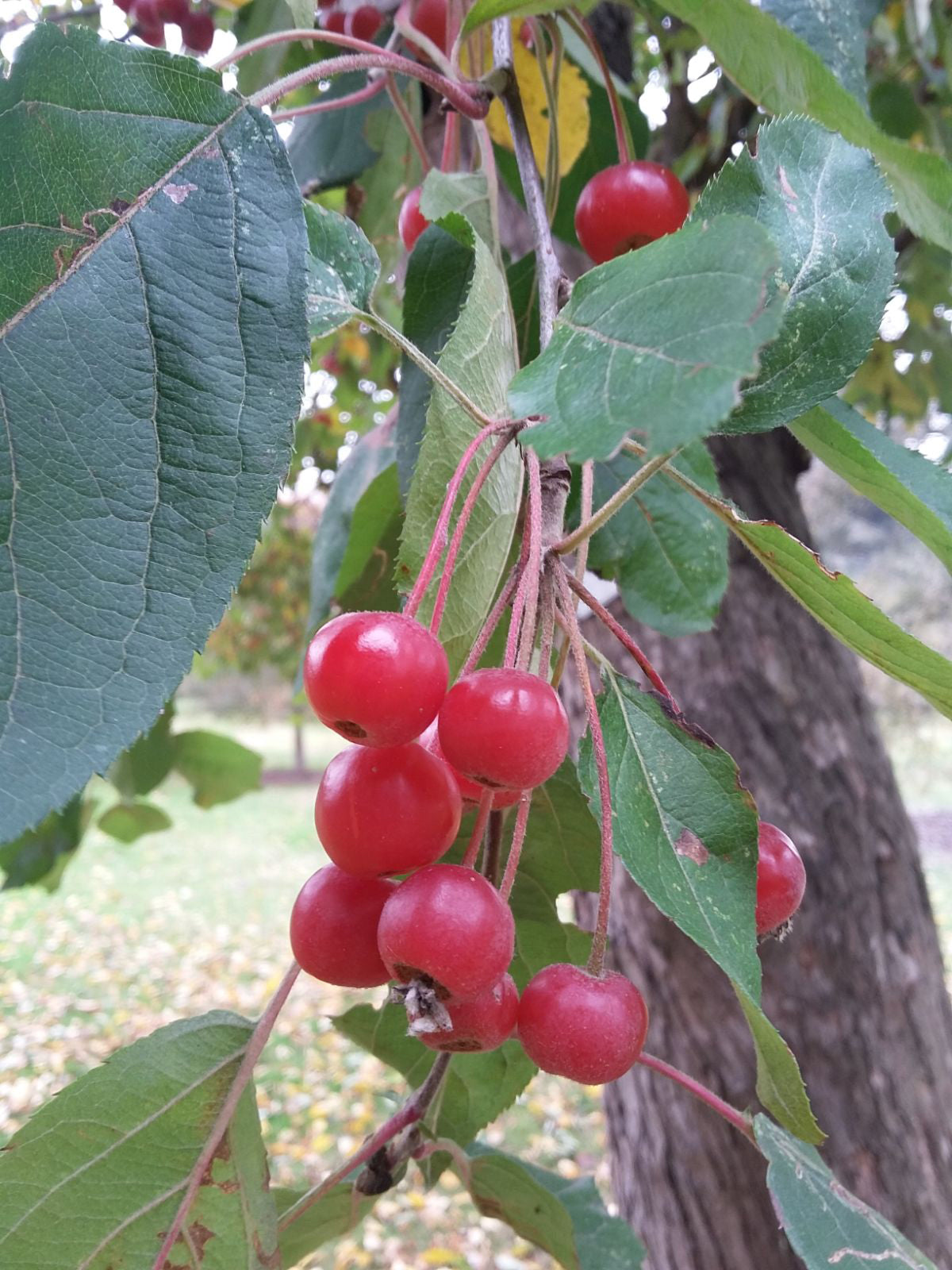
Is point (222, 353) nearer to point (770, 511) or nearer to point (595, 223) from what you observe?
point (595, 223)

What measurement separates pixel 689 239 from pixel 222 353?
0.35 meters

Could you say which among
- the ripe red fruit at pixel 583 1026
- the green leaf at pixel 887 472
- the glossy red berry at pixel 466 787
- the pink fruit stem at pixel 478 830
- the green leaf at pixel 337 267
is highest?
→ the green leaf at pixel 337 267

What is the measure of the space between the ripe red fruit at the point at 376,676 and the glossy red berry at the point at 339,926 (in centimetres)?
15

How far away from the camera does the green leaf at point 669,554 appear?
4.29 feet

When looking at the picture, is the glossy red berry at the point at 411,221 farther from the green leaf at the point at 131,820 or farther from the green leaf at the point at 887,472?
the green leaf at the point at 131,820

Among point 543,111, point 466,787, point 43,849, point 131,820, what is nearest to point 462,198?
point 543,111

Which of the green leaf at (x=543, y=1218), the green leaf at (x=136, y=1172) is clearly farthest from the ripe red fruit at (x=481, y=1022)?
the green leaf at (x=543, y=1218)

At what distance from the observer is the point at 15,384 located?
637 millimetres

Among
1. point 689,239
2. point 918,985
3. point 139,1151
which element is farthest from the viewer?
point 918,985

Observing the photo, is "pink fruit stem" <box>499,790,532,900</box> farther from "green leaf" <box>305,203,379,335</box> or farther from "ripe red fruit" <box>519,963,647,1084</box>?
"green leaf" <box>305,203,379,335</box>

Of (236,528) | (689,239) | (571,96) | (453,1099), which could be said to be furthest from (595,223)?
(453,1099)

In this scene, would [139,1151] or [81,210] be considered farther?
[139,1151]

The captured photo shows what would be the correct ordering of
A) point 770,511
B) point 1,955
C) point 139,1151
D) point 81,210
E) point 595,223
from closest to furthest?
point 81,210, point 139,1151, point 595,223, point 770,511, point 1,955

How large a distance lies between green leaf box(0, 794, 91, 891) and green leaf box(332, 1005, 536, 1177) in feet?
3.69
